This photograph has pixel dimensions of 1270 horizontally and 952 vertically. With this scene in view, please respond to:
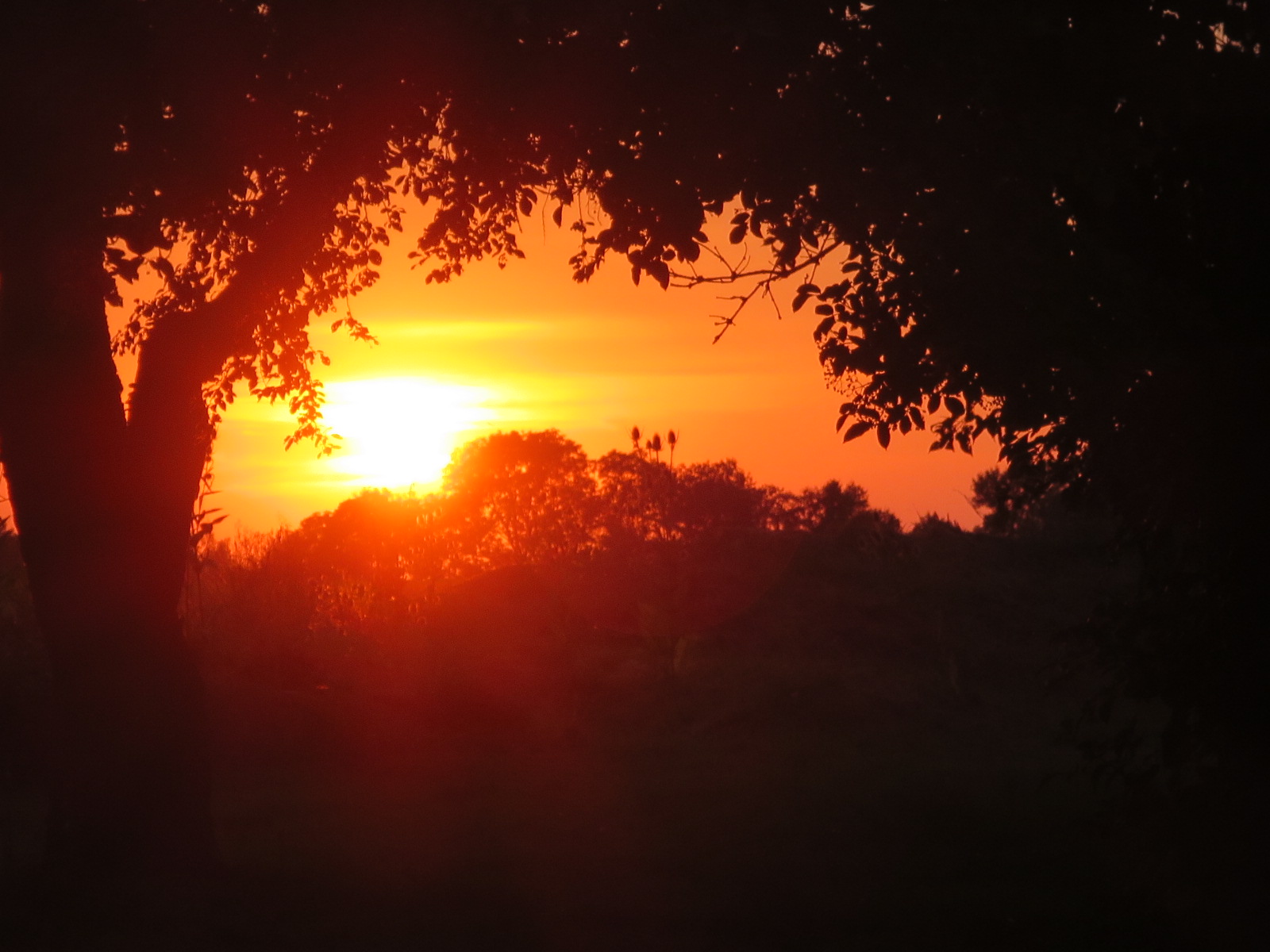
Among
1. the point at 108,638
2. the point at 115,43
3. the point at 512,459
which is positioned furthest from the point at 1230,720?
the point at 512,459

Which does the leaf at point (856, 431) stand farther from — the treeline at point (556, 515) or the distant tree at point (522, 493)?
the distant tree at point (522, 493)

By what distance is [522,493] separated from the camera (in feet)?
162

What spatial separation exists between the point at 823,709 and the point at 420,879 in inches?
398

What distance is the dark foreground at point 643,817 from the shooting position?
7.27m

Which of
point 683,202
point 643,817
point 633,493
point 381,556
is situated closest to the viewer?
point 683,202

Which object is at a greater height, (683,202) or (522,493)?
(522,493)

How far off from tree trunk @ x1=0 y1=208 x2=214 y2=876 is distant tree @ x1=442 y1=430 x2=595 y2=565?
1468 inches

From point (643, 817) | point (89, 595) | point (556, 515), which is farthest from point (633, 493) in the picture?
point (89, 595)

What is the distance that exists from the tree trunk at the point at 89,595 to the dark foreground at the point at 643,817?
39 centimetres

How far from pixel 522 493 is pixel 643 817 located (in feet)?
127

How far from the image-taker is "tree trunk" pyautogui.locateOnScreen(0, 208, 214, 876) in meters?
7.53

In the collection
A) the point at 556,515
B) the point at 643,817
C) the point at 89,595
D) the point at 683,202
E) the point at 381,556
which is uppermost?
the point at 556,515

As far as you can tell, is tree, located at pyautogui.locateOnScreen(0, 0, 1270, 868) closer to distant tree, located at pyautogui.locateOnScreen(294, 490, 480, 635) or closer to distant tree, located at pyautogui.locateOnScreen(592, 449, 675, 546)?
distant tree, located at pyautogui.locateOnScreen(294, 490, 480, 635)

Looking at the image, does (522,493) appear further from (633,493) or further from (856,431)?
(856,431)
